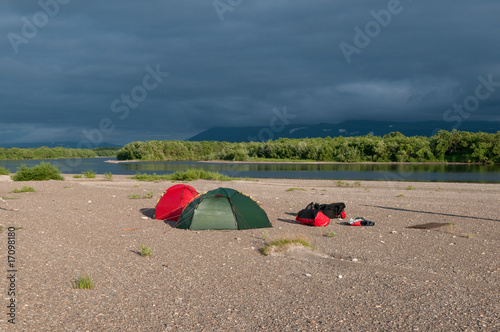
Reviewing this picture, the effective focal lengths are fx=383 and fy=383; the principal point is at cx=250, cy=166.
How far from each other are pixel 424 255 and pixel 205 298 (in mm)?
6491

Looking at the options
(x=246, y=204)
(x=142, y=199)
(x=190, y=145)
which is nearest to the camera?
(x=246, y=204)

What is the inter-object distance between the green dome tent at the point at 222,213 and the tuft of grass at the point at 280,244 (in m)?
3.24

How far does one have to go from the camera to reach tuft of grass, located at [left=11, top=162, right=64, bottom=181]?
3494 centimetres

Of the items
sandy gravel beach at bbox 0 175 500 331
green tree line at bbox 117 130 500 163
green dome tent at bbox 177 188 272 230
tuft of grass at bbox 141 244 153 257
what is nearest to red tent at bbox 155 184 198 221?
sandy gravel beach at bbox 0 175 500 331

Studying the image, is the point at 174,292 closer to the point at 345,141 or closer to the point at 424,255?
the point at 424,255

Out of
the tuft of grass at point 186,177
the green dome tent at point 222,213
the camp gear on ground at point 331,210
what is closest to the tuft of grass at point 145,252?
the green dome tent at point 222,213

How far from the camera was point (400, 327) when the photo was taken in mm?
6000

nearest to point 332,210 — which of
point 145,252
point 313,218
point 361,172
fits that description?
point 313,218

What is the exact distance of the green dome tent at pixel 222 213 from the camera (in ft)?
46.2

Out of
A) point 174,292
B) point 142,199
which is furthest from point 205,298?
point 142,199

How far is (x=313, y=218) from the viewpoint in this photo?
1499 centimetres

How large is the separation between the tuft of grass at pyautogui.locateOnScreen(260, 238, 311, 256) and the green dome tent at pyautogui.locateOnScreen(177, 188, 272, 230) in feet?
10.6

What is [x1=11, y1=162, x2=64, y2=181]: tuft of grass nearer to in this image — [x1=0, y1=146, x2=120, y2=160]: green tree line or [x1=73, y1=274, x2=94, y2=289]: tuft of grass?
[x1=73, y1=274, x2=94, y2=289]: tuft of grass

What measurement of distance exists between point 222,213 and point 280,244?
12.8 ft
